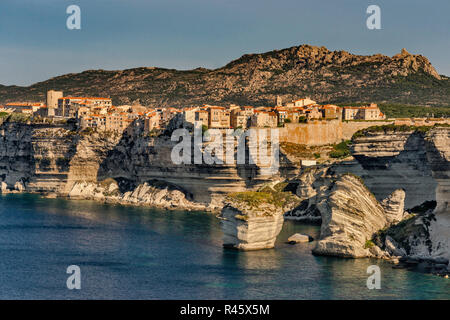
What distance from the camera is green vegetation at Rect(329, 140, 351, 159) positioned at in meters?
70.2

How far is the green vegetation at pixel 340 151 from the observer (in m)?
70.2

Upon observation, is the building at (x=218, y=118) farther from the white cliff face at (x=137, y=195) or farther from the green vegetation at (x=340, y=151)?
the green vegetation at (x=340, y=151)

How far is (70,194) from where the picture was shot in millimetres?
81250

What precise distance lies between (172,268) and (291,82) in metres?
85.1

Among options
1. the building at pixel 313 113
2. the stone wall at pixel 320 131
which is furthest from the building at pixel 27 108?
the stone wall at pixel 320 131

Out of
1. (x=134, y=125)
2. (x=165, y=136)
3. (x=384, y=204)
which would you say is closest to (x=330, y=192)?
(x=384, y=204)

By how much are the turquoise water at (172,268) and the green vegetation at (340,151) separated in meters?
14.5

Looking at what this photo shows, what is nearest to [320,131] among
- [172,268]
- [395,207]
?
[395,207]

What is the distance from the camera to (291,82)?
123 meters

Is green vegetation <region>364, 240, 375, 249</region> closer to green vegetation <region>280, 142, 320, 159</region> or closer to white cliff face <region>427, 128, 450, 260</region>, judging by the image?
white cliff face <region>427, 128, 450, 260</region>

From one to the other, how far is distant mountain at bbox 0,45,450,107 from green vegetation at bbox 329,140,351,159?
118 feet

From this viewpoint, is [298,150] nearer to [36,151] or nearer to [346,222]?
[346,222]
